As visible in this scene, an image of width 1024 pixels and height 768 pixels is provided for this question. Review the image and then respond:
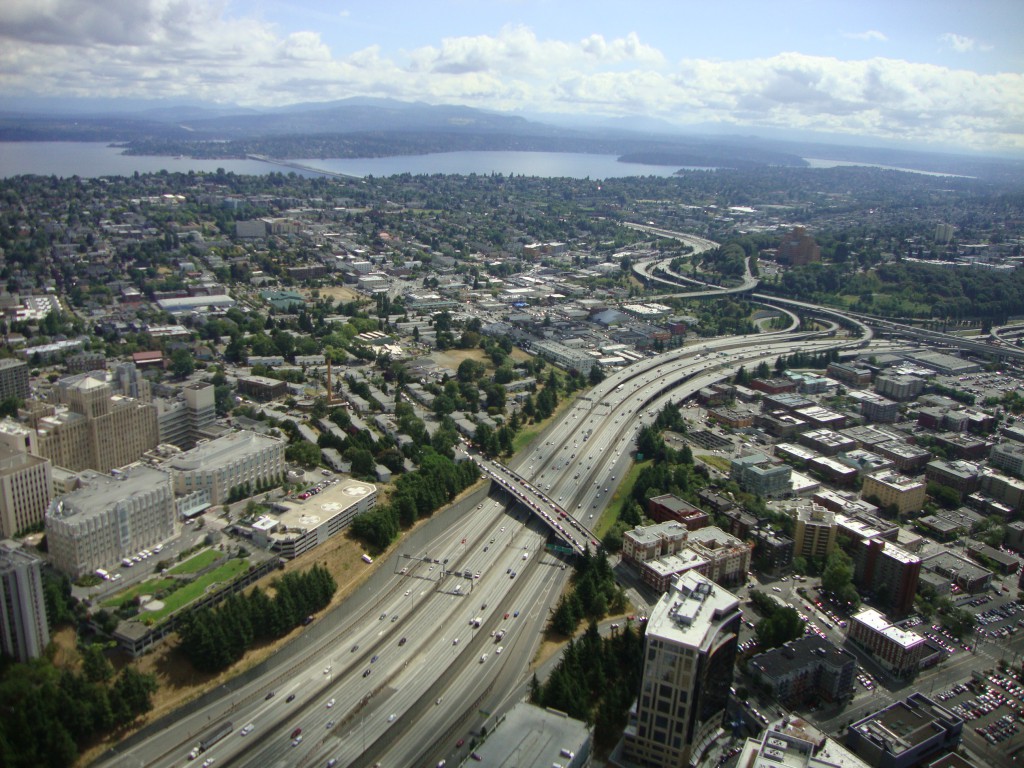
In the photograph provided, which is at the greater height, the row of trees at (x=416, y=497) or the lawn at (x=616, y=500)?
the row of trees at (x=416, y=497)

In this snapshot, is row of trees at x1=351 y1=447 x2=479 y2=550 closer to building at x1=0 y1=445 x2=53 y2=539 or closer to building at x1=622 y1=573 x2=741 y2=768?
building at x1=0 y1=445 x2=53 y2=539

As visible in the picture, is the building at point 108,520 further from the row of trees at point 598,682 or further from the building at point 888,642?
the building at point 888,642

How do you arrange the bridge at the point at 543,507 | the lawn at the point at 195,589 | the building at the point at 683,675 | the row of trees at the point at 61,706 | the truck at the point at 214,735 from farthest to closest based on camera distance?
1. the bridge at the point at 543,507
2. the lawn at the point at 195,589
3. the truck at the point at 214,735
4. the building at the point at 683,675
5. the row of trees at the point at 61,706

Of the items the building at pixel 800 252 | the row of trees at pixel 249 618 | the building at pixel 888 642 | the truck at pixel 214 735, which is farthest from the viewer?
the building at pixel 800 252

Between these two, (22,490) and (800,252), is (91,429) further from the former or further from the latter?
(800,252)

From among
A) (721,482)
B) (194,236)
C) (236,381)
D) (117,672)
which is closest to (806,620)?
(721,482)

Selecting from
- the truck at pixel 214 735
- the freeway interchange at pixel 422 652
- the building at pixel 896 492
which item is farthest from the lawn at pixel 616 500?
the truck at pixel 214 735
